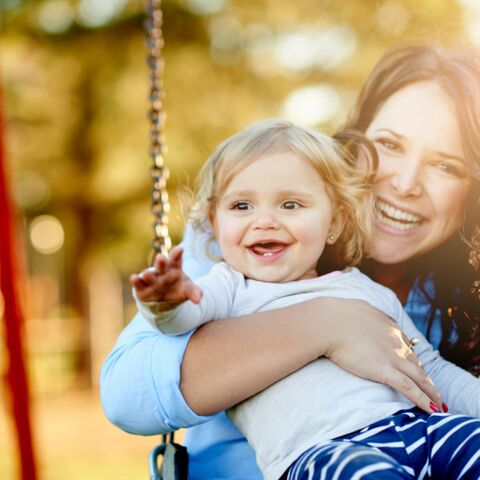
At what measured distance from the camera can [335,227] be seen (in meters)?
1.36

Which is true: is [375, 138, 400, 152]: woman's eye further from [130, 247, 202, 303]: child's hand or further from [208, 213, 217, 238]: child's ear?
[130, 247, 202, 303]: child's hand

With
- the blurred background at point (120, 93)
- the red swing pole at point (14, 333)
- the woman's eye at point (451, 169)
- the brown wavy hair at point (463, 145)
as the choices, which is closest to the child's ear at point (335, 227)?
the brown wavy hair at point (463, 145)

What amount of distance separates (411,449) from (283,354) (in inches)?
8.9

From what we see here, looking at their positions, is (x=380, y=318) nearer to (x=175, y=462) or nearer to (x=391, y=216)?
(x=391, y=216)

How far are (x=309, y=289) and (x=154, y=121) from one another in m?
0.42

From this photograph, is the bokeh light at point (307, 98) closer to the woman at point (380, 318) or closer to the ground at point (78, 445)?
the ground at point (78, 445)

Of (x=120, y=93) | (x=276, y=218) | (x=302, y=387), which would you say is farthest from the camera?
(x=120, y=93)

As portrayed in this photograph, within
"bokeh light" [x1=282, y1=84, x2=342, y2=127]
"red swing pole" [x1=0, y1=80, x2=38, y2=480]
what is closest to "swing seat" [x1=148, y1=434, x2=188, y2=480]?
"red swing pole" [x1=0, y1=80, x2=38, y2=480]

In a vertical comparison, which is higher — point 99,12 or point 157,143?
point 99,12

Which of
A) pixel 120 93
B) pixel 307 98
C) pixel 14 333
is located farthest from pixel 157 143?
pixel 120 93

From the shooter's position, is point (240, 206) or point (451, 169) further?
point (451, 169)

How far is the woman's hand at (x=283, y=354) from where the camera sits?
3.89 ft

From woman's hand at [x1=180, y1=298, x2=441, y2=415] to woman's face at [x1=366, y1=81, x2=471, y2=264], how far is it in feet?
0.81

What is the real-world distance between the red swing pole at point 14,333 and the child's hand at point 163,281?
1565mm
